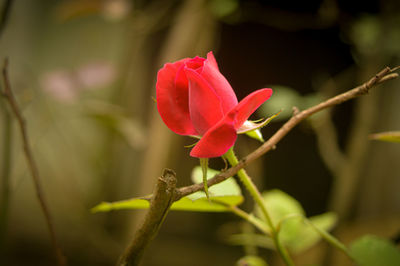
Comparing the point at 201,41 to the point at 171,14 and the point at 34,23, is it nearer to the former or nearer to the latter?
the point at 171,14

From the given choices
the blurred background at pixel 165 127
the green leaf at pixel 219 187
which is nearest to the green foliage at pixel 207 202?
the green leaf at pixel 219 187

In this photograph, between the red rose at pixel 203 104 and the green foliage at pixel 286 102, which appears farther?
the green foliage at pixel 286 102

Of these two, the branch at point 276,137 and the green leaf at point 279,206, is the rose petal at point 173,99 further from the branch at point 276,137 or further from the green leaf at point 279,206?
the green leaf at point 279,206

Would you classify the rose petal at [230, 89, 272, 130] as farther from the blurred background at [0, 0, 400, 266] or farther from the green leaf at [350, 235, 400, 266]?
the blurred background at [0, 0, 400, 266]

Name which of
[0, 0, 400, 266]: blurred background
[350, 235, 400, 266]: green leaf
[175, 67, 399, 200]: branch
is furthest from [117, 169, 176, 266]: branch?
[0, 0, 400, 266]: blurred background

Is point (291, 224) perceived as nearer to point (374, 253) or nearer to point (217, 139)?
point (374, 253)

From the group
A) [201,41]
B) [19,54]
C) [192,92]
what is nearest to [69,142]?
[19,54]
